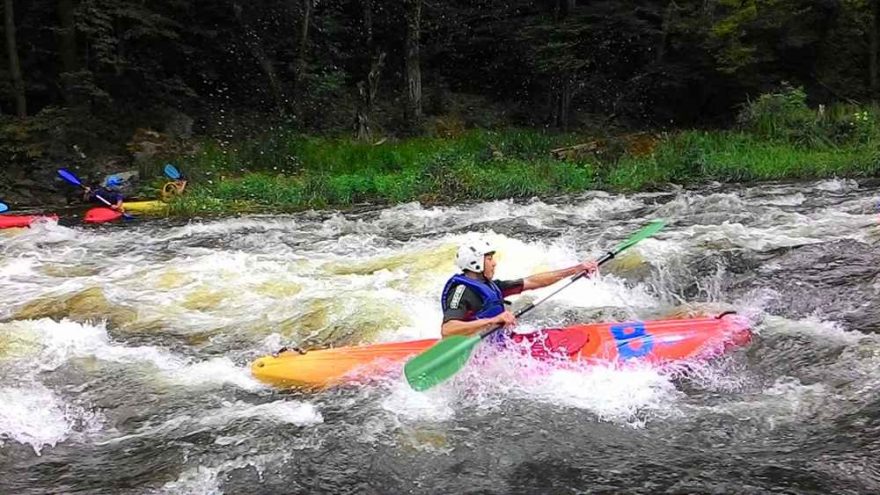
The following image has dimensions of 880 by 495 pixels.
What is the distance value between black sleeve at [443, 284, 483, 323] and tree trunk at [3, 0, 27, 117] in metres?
11.3

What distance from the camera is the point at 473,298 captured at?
4770 mm

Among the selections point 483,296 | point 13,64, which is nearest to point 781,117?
point 483,296

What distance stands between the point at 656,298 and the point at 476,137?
30.9ft

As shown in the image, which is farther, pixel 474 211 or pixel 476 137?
pixel 476 137

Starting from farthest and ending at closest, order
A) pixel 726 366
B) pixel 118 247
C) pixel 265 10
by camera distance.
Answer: pixel 265 10, pixel 118 247, pixel 726 366

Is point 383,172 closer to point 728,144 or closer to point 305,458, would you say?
point 728,144

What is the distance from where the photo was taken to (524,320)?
6230 millimetres

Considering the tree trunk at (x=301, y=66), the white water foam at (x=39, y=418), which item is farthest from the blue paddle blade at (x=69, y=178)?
the white water foam at (x=39, y=418)

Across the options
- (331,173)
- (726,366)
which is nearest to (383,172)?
(331,173)

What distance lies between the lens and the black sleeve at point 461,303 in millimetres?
4730

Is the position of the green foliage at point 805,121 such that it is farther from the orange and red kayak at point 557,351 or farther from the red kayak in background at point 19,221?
the red kayak in background at point 19,221

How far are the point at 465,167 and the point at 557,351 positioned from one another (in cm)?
811

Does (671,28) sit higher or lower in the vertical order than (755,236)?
higher

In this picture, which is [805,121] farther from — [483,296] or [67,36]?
[67,36]
